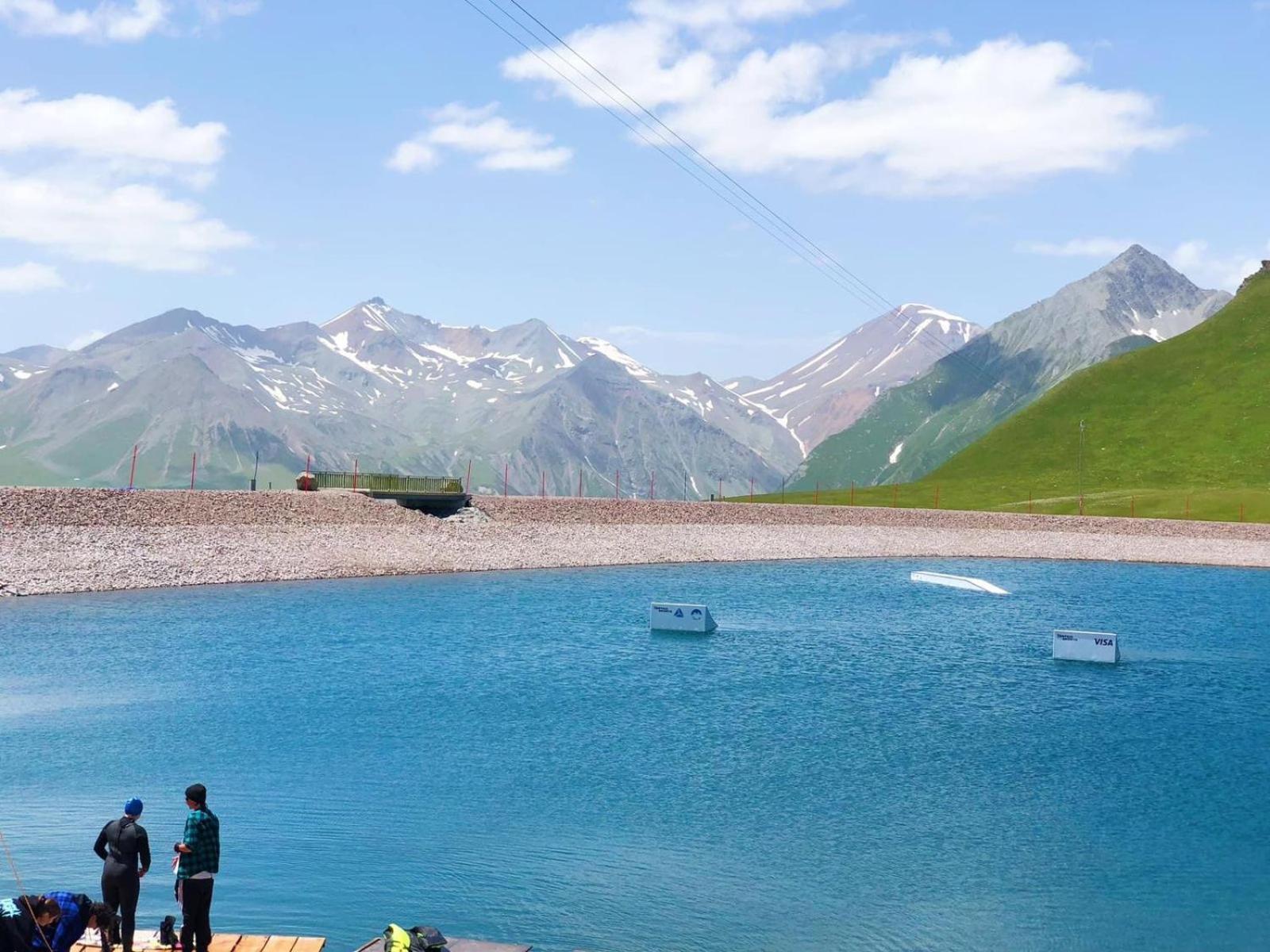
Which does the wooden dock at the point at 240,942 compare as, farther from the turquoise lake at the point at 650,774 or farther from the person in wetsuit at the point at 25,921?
the turquoise lake at the point at 650,774

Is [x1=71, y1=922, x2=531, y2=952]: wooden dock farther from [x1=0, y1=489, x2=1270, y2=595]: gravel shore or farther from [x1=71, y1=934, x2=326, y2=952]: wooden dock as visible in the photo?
[x1=0, y1=489, x2=1270, y2=595]: gravel shore

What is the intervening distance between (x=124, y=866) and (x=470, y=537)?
92.6 meters

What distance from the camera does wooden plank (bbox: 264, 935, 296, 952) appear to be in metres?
21.3

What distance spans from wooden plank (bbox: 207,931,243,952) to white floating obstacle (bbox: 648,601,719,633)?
5167cm

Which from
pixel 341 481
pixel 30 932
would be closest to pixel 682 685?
pixel 30 932

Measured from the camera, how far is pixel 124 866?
2045 cm

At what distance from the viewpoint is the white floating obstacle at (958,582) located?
103 metres

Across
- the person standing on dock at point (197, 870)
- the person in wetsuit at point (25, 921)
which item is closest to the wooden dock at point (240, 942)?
the person standing on dock at point (197, 870)

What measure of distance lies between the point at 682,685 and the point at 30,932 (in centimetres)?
3899

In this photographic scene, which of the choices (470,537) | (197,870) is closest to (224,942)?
(197,870)

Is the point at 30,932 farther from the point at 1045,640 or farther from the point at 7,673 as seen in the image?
the point at 1045,640

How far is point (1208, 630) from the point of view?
79.1 m

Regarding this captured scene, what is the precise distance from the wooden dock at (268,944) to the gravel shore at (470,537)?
208ft

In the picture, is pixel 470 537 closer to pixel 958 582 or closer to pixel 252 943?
pixel 958 582
